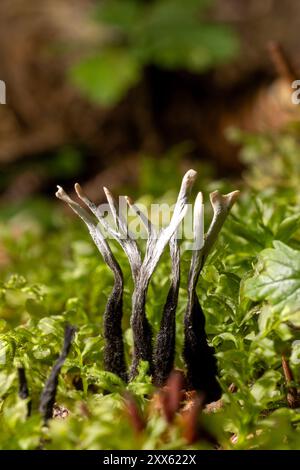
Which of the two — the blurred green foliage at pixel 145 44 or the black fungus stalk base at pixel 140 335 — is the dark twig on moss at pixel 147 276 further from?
the blurred green foliage at pixel 145 44

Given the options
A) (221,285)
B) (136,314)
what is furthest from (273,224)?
(136,314)

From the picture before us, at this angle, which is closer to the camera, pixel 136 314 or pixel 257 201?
pixel 136 314

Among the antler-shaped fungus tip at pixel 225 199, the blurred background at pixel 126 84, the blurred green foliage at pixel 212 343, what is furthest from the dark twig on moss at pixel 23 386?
the blurred background at pixel 126 84

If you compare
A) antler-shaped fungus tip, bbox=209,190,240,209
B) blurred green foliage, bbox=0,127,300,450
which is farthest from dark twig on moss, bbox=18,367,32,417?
antler-shaped fungus tip, bbox=209,190,240,209

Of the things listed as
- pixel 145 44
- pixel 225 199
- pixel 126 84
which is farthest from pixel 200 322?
pixel 145 44

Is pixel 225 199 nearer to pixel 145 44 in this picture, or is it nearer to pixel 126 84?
pixel 126 84

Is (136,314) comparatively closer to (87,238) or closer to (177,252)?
(177,252)
